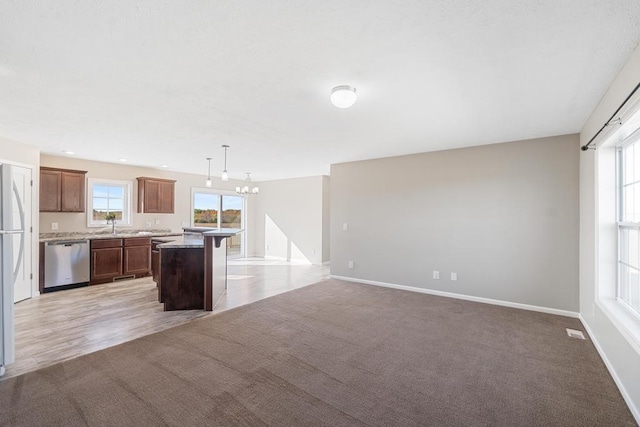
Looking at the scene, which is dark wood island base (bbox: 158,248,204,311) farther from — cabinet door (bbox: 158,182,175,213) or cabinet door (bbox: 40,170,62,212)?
cabinet door (bbox: 158,182,175,213)

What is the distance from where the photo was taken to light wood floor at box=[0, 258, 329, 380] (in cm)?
277

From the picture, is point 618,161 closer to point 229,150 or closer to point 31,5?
point 31,5

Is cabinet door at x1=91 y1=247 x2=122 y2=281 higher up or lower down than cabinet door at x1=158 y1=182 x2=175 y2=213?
lower down

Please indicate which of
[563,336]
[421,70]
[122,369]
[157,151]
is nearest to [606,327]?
[563,336]

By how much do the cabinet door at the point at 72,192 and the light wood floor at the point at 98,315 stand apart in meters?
1.56

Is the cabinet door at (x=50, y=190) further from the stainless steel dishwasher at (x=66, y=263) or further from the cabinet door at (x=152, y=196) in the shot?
the cabinet door at (x=152, y=196)

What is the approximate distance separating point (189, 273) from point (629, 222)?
4.94m

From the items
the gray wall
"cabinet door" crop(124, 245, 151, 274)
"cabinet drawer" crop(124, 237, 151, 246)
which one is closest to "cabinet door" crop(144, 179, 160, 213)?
"cabinet drawer" crop(124, 237, 151, 246)

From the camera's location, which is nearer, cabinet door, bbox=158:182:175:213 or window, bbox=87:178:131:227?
window, bbox=87:178:131:227

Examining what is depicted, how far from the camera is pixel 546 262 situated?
3.92 metres

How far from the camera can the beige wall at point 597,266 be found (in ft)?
6.52

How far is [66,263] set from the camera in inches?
195

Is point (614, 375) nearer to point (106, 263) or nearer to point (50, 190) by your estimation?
point (106, 263)

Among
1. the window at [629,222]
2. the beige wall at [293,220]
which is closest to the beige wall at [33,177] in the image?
the beige wall at [293,220]
